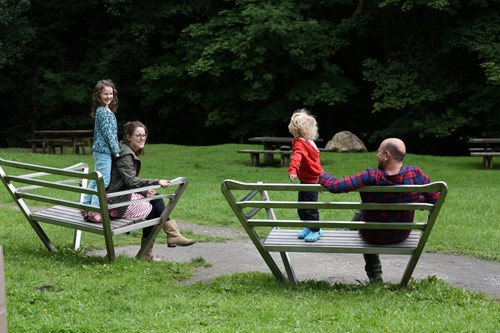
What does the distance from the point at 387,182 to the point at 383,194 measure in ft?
0.31

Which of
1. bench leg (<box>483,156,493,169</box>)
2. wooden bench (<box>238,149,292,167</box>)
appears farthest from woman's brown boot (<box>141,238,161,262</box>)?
bench leg (<box>483,156,493,169</box>)

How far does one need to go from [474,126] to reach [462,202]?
574 inches

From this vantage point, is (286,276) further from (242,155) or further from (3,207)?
(242,155)

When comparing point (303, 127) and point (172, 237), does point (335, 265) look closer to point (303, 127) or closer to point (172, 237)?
point (303, 127)

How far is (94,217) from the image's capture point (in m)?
6.96

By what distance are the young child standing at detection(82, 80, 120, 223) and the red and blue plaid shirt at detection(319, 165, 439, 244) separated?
2.51m

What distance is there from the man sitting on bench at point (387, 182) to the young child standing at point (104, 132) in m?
2.53

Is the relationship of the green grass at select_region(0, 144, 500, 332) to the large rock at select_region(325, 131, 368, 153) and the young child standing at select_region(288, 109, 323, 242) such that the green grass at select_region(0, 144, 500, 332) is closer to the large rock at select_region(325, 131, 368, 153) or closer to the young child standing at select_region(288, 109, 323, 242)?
the young child standing at select_region(288, 109, 323, 242)

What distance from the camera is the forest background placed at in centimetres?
2655

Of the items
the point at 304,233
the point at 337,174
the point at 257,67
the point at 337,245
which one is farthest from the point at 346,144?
the point at 337,245

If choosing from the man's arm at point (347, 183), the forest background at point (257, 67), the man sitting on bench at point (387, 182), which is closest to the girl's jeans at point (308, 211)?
the man sitting on bench at point (387, 182)

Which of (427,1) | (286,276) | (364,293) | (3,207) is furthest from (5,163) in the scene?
(427,1)

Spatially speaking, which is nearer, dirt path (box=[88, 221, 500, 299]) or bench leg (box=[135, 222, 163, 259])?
dirt path (box=[88, 221, 500, 299])

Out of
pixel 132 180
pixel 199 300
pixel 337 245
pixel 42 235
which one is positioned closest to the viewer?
pixel 199 300
